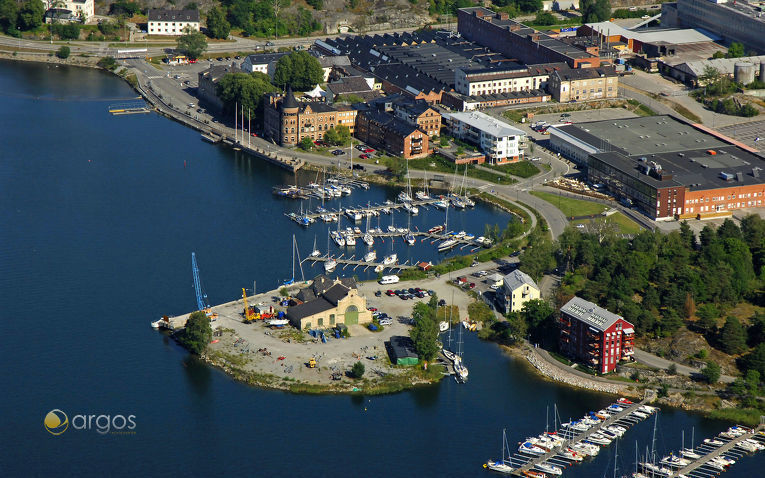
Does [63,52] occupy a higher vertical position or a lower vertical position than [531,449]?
higher

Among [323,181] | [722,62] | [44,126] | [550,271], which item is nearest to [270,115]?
[323,181]

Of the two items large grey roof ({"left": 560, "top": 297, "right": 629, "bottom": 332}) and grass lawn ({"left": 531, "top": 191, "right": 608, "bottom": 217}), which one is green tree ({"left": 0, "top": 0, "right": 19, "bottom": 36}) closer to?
grass lawn ({"left": 531, "top": 191, "right": 608, "bottom": 217})

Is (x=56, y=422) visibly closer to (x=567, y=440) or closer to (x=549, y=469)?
(x=549, y=469)

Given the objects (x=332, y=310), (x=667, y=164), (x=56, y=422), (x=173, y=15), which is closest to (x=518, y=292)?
(x=332, y=310)

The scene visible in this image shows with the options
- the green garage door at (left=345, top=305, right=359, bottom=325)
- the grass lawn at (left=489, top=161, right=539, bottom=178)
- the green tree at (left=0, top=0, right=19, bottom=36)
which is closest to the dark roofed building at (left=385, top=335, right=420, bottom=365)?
the green garage door at (left=345, top=305, right=359, bottom=325)

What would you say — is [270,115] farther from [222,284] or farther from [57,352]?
[57,352]

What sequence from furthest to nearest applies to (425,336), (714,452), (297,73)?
(297,73) → (425,336) → (714,452)
